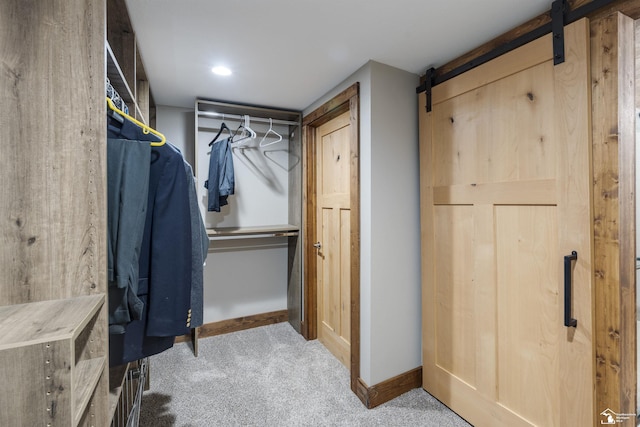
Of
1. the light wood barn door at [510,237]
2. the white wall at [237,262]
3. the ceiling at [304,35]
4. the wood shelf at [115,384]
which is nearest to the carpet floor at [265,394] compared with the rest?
the light wood barn door at [510,237]

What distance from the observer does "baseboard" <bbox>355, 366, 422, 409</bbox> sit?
196 centimetres

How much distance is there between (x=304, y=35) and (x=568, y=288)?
1.80 m

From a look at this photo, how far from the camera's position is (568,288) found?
4.36ft

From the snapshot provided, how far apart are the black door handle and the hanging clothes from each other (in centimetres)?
162

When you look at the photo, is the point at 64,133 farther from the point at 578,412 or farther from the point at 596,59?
the point at 578,412

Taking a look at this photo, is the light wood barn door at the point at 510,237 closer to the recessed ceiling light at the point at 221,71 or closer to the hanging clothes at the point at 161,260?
the recessed ceiling light at the point at 221,71

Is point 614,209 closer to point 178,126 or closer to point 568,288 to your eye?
point 568,288

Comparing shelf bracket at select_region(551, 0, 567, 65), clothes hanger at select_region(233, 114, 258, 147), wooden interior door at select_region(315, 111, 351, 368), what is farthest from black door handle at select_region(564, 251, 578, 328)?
clothes hanger at select_region(233, 114, 258, 147)

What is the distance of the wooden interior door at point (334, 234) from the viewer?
97.5 inches

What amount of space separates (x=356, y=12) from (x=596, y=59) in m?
1.07

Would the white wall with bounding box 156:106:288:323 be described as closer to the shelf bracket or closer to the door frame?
the door frame

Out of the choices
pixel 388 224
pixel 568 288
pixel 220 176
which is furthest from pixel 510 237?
pixel 220 176

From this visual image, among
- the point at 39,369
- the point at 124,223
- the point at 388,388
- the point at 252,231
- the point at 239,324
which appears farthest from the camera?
the point at 239,324

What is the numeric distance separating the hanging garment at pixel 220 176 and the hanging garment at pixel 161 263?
1.44 metres
